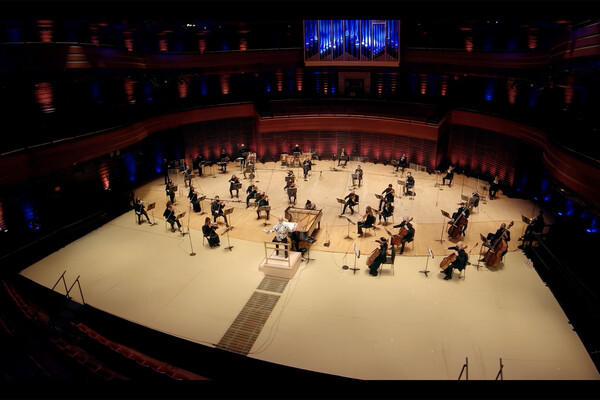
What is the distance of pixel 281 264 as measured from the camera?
12258mm

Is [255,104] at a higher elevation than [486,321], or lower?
higher

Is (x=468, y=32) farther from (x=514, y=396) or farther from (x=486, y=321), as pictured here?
(x=514, y=396)

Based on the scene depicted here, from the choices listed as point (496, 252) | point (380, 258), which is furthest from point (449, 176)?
point (380, 258)

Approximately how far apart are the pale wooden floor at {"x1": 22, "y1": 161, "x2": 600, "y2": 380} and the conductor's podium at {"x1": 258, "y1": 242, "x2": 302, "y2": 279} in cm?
27

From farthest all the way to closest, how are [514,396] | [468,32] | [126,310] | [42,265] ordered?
[468,32] → [42,265] → [126,310] → [514,396]

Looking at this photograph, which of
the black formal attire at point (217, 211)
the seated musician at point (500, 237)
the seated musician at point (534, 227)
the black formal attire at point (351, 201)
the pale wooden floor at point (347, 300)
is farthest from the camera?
the black formal attire at point (351, 201)

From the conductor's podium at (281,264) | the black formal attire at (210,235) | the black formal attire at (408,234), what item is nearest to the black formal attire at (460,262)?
the black formal attire at (408,234)

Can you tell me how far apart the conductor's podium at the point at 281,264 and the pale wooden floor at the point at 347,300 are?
0.27 meters

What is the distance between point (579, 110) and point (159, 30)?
732 inches

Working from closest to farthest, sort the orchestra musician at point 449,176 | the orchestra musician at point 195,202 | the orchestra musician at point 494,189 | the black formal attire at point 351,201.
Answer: the black formal attire at point 351,201 < the orchestra musician at point 195,202 < the orchestra musician at point 494,189 < the orchestra musician at point 449,176

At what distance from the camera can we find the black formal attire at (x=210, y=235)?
45.2ft

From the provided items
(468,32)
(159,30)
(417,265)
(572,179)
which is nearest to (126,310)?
(417,265)

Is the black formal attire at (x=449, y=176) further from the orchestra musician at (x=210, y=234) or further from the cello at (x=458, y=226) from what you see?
the orchestra musician at (x=210, y=234)

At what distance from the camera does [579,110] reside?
14555 mm
